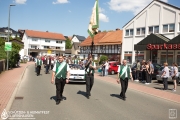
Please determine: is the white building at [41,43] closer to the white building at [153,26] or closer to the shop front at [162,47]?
the white building at [153,26]

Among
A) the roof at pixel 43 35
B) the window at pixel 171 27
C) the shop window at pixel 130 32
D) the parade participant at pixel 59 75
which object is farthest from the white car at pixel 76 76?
the roof at pixel 43 35

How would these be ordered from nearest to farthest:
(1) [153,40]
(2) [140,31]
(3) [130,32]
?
(1) [153,40], (2) [140,31], (3) [130,32]

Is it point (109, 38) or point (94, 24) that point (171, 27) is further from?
point (109, 38)

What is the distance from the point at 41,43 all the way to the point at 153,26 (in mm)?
53073

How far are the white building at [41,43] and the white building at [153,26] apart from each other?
42817mm

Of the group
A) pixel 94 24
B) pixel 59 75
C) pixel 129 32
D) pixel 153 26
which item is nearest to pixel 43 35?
pixel 129 32

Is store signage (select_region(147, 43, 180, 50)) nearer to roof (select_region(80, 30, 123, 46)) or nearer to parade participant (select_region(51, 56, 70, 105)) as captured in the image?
roof (select_region(80, 30, 123, 46))

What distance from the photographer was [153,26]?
31484mm

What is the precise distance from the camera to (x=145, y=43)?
29.3 metres

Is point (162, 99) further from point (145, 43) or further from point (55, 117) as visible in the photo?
point (145, 43)

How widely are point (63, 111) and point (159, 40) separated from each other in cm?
2272

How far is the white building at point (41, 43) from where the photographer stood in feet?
248

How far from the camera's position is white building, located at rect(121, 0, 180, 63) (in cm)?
2839

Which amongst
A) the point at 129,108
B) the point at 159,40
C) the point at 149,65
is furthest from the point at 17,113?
the point at 159,40
